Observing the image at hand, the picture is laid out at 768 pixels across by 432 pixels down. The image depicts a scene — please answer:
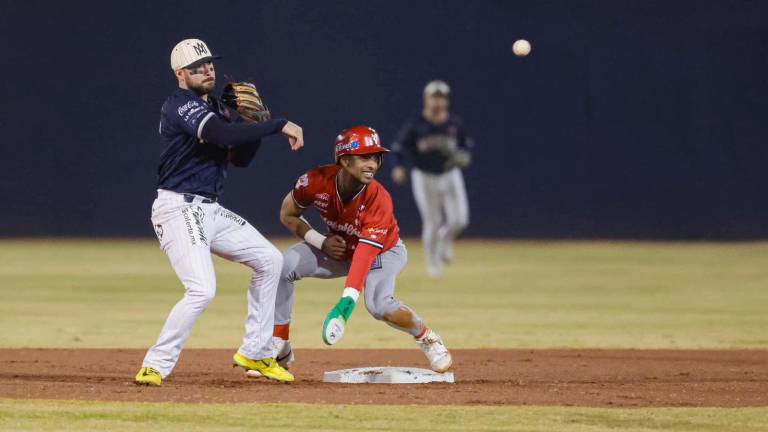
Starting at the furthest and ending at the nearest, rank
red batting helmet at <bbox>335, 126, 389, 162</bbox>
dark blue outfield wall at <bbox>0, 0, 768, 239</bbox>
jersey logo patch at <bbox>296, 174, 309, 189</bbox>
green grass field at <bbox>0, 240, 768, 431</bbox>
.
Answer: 1. dark blue outfield wall at <bbox>0, 0, 768, 239</bbox>
2. jersey logo patch at <bbox>296, 174, 309, 189</bbox>
3. red batting helmet at <bbox>335, 126, 389, 162</bbox>
4. green grass field at <bbox>0, 240, 768, 431</bbox>

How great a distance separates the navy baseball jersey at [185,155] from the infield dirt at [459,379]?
103 centimetres

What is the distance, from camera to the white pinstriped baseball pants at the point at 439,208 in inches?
625

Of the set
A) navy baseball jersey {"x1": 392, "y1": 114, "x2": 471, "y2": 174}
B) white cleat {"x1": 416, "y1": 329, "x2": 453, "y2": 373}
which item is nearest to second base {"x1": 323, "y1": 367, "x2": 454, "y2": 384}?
white cleat {"x1": 416, "y1": 329, "x2": 453, "y2": 373}

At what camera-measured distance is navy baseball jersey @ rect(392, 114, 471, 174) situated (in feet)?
53.6

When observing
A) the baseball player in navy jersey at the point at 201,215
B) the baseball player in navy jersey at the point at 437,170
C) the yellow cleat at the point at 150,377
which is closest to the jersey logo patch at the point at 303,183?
A: the baseball player in navy jersey at the point at 201,215

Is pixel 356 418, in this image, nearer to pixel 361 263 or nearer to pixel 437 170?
pixel 361 263

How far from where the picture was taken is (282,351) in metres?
7.33

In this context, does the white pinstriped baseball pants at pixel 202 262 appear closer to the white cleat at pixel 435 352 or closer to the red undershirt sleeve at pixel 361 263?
the red undershirt sleeve at pixel 361 263

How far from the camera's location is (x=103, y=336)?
9766 mm

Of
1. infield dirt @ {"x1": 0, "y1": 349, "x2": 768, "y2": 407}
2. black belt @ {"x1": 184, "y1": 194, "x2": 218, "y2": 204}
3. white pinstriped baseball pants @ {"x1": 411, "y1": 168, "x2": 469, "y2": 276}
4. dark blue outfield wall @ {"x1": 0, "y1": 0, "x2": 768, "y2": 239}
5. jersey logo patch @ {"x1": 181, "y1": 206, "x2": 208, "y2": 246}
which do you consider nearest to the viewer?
infield dirt @ {"x1": 0, "y1": 349, "x2": 768, "y2": 407}

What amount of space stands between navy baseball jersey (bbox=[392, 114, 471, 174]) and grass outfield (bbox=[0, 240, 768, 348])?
1.35 metres

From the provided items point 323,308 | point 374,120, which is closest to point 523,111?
point 374,120

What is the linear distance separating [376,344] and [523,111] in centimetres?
1218

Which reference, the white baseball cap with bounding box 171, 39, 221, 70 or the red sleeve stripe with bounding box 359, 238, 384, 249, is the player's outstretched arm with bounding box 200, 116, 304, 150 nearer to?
the white baseball cap with bounding box 171, 39, 221, 70
